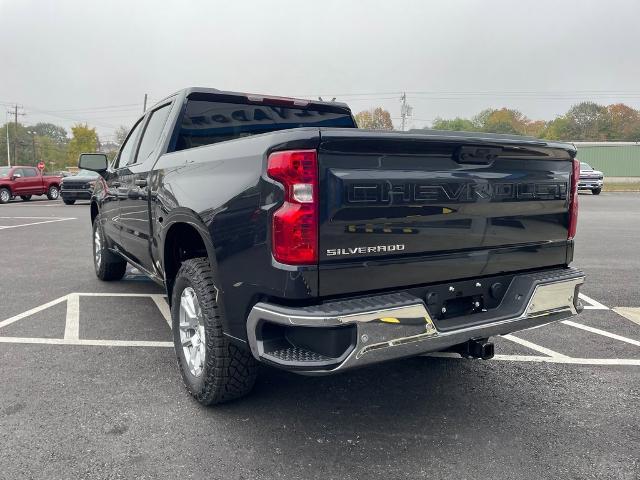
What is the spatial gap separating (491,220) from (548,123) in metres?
116

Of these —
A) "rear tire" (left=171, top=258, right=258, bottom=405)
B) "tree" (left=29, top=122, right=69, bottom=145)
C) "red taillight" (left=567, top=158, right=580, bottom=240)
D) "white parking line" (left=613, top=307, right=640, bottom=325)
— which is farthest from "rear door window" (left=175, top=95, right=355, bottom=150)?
"tree" (left=29, top=122, right=69, bottom=145)

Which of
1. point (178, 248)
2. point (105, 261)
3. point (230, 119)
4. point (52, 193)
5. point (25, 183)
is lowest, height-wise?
point (52, 193)

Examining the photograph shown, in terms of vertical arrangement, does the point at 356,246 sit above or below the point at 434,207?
below

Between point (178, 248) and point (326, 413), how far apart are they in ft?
4.88

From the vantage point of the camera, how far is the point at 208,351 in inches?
112

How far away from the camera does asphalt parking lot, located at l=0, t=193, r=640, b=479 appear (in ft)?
8.13

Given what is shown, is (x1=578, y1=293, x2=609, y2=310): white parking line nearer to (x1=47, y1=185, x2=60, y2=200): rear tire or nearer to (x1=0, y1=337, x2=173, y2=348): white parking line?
(x1=0, y1=337, x2=173, y2=348): white parking line

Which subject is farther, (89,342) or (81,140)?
(81,140)

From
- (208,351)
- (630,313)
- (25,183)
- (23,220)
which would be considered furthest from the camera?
(25,183)

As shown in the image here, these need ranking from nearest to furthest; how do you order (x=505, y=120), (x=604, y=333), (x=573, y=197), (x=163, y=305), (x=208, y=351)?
(x=208, y=351), (x=573, y=197), (x=604, y=333), (x=163, y=305), (x=505, y=120)

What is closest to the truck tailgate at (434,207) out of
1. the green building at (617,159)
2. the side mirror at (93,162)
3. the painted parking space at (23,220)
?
the side mirror at (93,162)

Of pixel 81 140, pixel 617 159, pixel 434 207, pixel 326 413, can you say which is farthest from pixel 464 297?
pixel 81 140

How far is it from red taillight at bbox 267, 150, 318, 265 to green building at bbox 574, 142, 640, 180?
50.7 metres

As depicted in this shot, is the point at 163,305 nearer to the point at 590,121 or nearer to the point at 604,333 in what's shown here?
the point at 604,333
